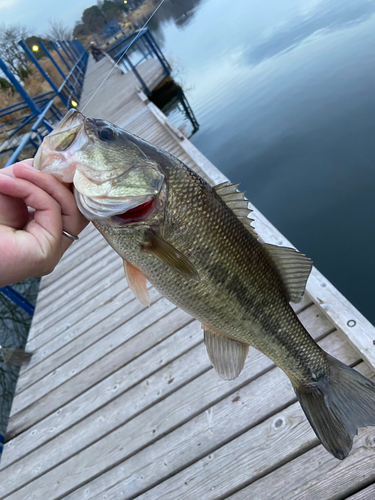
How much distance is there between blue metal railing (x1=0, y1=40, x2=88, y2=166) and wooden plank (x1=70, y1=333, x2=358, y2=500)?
2.48 metres

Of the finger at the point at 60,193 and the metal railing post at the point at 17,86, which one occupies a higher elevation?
the metal railing post at the point at 17,86

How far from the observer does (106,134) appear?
129cm

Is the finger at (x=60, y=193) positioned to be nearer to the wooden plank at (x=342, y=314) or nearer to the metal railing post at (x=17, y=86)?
the wooden plank at (x=342, y=314)

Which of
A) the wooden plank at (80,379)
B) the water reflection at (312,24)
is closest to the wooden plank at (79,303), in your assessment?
the wooden plank at (80,379)

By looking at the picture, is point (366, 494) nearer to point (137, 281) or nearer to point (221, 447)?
point (221, 447)

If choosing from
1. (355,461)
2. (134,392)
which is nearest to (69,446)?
(134,392)

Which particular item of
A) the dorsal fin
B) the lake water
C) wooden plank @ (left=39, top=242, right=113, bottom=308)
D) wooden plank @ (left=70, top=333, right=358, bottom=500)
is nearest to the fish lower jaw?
A: the dorsal fin

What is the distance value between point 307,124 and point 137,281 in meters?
7.48

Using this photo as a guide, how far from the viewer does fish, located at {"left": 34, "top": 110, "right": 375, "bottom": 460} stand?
4.02ft

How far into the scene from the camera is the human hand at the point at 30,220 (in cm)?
105

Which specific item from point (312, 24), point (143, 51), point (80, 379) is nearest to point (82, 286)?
point (80, 379)

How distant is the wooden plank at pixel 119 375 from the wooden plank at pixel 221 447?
522 mm

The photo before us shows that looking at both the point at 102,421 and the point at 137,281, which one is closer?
the point at 137,281

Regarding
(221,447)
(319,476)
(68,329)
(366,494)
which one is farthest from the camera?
(68,329)
